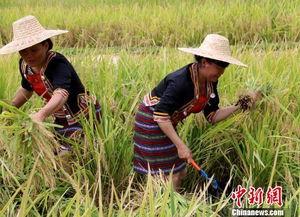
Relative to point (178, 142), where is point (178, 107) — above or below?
above

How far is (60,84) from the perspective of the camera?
4.79 feet

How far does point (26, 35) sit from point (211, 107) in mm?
810

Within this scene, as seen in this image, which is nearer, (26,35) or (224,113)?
(26,35)

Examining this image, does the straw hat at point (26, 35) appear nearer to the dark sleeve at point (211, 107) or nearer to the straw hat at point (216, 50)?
the straw hat at point (216, 50)

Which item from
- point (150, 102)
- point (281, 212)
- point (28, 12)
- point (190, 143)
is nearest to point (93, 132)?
point (150, 102)

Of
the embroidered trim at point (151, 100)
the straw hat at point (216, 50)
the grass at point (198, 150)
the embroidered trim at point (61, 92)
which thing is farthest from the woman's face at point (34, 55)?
the straw hat at point (216, 50)

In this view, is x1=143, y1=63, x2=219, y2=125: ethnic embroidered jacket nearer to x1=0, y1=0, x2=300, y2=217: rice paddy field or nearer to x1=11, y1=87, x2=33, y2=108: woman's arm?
x1=0, y1=0, x2=300, y2=217: rice paddy field

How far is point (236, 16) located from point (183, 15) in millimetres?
626

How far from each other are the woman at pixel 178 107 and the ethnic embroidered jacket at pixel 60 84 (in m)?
0.26

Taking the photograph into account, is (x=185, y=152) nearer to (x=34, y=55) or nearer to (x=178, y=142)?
(x=178, y=142)

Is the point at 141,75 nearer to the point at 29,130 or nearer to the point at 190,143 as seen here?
the point at 190,143

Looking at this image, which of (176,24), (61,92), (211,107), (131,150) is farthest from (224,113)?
(176,24)

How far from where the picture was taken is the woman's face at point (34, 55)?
149 cm

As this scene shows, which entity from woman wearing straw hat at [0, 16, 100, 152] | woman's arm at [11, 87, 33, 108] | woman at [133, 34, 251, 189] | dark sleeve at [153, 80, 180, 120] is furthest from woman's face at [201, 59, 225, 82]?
woman's arm at [11, 87, 33, 108]
